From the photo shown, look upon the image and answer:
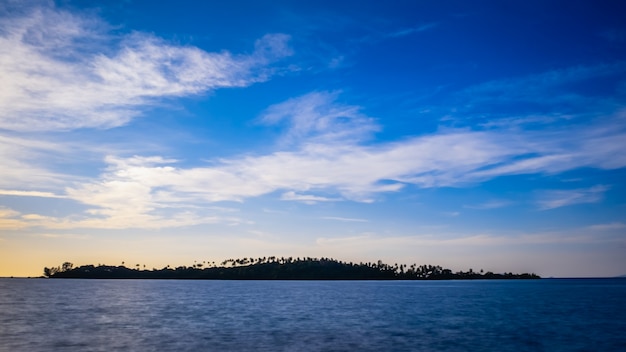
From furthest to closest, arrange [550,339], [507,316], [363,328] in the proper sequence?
[507,316]
[363,328]
[550,339]

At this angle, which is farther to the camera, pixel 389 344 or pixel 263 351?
pixel 389 344

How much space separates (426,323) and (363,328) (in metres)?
13.5

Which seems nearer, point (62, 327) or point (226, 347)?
point (226, 347)

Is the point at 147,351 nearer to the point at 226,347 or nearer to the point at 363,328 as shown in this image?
the point at 226,347

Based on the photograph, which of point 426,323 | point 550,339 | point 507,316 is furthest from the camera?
point 507,316

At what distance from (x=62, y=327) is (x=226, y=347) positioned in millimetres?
33208

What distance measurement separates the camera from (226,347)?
160 ft

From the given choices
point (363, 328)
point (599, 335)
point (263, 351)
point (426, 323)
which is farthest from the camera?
point (426, 323)

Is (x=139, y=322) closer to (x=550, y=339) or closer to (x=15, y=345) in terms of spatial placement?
(x=15, y=345)

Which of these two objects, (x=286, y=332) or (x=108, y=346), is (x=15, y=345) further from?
(x=286, y=332)

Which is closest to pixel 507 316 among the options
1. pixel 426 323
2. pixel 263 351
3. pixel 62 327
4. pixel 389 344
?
pixel 426 323

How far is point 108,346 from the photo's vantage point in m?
50.2

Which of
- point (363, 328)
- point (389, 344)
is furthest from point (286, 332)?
point (389, 344)

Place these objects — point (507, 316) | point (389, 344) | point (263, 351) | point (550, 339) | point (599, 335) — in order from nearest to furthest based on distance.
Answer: point (263, 351) < point (389, 344) < point (550, 339) < point (599, 335) < point (507, 316)
